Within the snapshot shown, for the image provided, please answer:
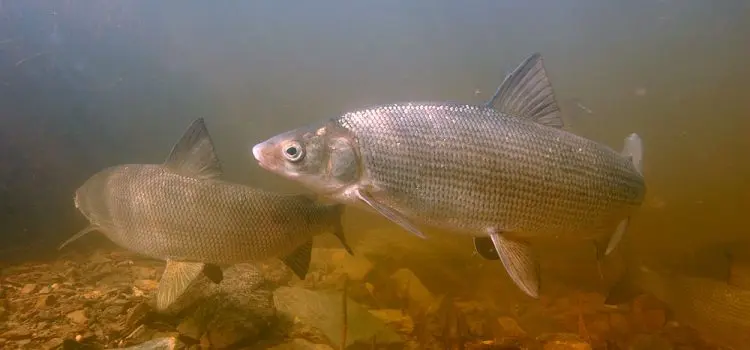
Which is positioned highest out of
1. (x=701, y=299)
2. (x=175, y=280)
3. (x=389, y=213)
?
(x=389, y=213)

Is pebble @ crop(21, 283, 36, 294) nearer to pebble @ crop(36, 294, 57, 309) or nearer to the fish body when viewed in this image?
pebble @ crop(36, 294, 57, 309)

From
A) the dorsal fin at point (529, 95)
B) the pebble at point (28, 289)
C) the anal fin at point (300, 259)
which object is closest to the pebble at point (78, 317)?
the pebble at point (28, 289)

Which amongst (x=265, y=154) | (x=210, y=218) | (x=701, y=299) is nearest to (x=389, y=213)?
(x=265, y=154)

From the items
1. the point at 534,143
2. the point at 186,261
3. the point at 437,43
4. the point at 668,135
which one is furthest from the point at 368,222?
the point at 437,43

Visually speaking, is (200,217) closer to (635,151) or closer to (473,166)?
(473,166)

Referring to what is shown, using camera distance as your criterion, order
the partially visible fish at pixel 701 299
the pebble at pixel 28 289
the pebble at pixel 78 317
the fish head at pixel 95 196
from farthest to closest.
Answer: the pebble at pixel 28 289, the partially visible fish at pixel 701 299, the pebble at pixel 78 317, the fish head at pixel 95 196

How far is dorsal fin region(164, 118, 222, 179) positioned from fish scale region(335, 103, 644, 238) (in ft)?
4.85

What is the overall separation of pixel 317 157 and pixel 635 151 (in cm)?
253

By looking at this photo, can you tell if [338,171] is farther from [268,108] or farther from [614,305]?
[268,108]

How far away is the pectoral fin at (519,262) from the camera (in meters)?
2.50

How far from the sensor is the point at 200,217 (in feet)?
11.0

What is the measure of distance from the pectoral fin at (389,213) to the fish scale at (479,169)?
0.10 m

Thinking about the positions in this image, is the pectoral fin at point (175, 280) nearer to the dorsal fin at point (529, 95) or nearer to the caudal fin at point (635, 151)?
the dorsal fin at point (529, 95)

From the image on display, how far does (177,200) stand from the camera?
3387 millimetres
